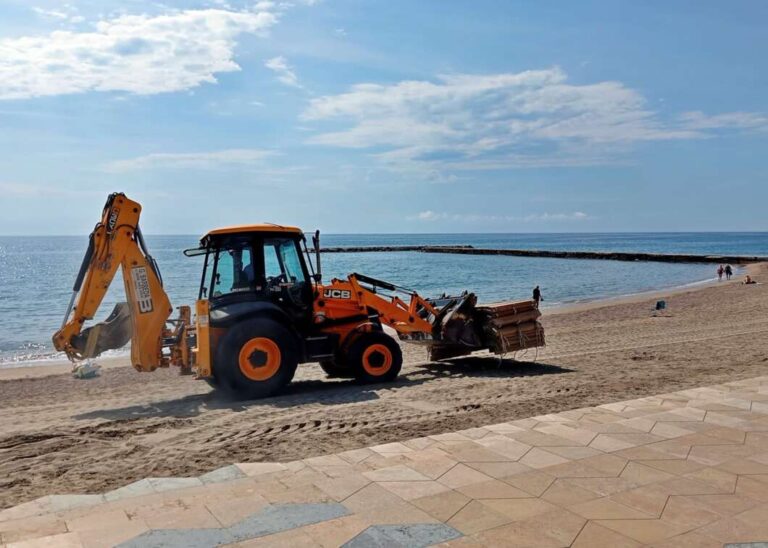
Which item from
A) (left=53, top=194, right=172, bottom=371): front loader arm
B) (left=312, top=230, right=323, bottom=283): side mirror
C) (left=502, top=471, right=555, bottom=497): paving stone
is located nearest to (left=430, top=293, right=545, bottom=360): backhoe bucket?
(left=312, top=230, right=323, bottom=283): side mirror

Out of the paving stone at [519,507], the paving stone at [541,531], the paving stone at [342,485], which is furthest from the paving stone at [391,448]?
the paving stone at [541,531]

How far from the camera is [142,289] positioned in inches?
389

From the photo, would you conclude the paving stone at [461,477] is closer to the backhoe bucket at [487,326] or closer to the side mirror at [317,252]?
the side mirror at [317,252]

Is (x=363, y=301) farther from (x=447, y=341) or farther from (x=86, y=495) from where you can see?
(x=86, y=495)

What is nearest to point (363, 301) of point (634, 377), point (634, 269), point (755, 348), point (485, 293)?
point (634, 377)

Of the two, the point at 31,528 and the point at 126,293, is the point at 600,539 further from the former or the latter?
the point at 126,293

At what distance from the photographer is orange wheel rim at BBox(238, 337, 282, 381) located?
9708 millimetres

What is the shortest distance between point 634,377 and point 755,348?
13.9ft

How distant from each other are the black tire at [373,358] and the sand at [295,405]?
27 centimetres

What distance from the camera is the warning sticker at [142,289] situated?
9.84 meters

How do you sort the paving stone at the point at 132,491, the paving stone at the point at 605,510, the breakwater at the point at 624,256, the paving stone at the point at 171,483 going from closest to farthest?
the paving stone at the point at 605,510, the paving stone at the point at 132,491, the paving stone at the point at 171,483, the breakwater at the point at 624,256

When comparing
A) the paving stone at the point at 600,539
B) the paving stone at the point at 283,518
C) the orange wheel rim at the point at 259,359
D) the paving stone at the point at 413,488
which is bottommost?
the paving stone at the point at 600,539

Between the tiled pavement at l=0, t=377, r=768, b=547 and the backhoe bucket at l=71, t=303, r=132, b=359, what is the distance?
448cm

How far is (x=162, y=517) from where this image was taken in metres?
4.99
